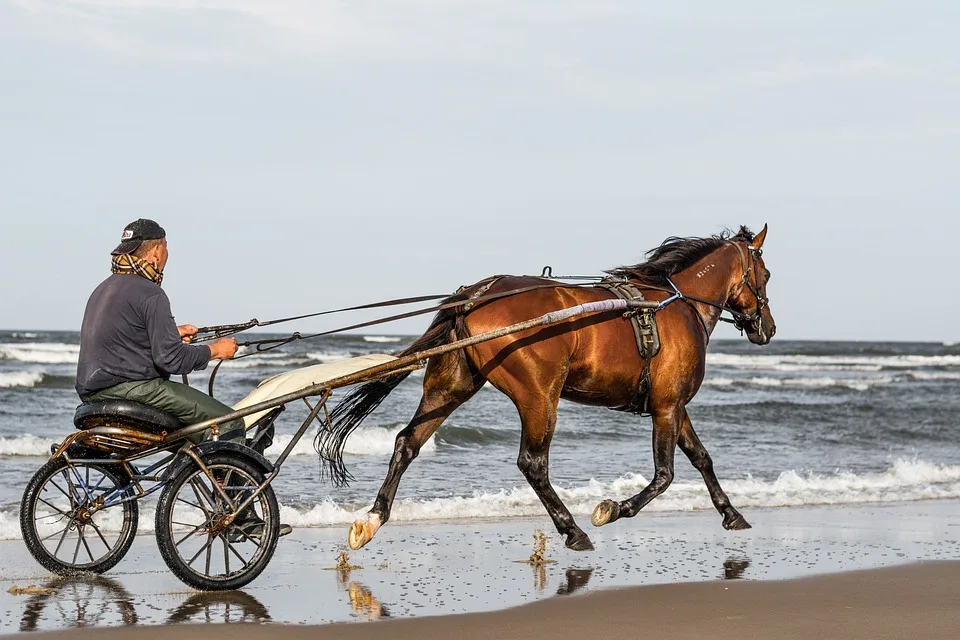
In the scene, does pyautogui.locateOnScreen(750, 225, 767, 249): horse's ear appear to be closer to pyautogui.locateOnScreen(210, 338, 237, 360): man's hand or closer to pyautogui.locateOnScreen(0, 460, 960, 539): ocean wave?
pyautogui.locateOnScreen(0, 460, 960, 539): ocean wave

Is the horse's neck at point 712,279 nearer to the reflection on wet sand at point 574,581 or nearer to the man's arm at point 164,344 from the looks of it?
the reflection on wet sand at point 574,581

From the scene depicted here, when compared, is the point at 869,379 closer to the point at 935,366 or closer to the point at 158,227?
the point at 935,366

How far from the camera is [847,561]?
22.0ft

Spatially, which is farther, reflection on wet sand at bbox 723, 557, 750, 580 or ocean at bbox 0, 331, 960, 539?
ocean at bbox 0, 331, 960, 539

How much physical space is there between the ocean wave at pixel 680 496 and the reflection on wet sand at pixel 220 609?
208 centimetres

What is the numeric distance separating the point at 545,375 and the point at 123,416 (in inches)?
92.7

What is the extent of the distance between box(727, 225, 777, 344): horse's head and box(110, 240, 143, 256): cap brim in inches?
161

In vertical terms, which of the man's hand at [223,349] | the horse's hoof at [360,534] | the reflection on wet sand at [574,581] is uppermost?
the man's hand at [223,349]

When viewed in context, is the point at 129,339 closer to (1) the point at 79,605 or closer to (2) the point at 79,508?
(2) the point at 79,508

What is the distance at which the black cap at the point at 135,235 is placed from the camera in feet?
17.5

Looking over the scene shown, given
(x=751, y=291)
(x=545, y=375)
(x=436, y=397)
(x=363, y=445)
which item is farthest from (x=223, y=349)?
(x=363, y=445)

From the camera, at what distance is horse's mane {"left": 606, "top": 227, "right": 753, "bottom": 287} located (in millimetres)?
7027

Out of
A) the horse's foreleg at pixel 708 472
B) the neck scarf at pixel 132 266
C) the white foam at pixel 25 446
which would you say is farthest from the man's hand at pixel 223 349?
the white foam at pixel 25 446

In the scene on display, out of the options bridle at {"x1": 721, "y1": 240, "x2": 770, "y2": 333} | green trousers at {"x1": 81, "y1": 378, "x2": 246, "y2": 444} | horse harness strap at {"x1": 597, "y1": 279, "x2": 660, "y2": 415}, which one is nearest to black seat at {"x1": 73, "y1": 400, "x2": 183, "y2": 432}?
green trousers at {"x1": 81, "y1": 378, "x2": 246, "y2": 444}
